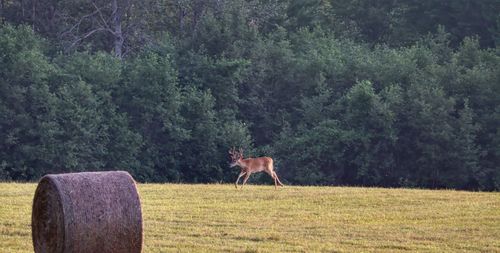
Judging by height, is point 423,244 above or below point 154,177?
above

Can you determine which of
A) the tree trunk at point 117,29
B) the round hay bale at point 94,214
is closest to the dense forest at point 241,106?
the tree trunk at point 117,29

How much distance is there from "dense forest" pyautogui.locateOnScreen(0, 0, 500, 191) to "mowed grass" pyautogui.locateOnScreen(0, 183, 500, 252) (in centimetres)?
1788

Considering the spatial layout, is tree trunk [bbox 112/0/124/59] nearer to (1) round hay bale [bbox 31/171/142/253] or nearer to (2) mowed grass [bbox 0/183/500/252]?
(2) mowed grass [bbox 0/183/500/252]

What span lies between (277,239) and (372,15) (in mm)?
46431

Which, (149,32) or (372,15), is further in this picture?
(372,15)

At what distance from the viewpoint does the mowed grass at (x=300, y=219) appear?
1652 cm

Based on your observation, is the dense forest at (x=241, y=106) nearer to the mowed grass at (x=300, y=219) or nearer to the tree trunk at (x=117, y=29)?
the tree trunk at (x=117, y=29)

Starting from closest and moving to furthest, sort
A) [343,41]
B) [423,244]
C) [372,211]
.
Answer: [423,244], [372,211], [343,41]

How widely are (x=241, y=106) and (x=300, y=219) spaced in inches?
1199

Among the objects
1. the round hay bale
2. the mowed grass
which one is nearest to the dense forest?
the mowed grass

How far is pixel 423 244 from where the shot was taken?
55.1ft

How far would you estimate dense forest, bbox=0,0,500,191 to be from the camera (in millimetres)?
44656

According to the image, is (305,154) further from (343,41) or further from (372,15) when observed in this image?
(372,15)

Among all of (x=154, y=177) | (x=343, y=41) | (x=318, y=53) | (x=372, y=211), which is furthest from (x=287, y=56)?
(x=372, y=211)
